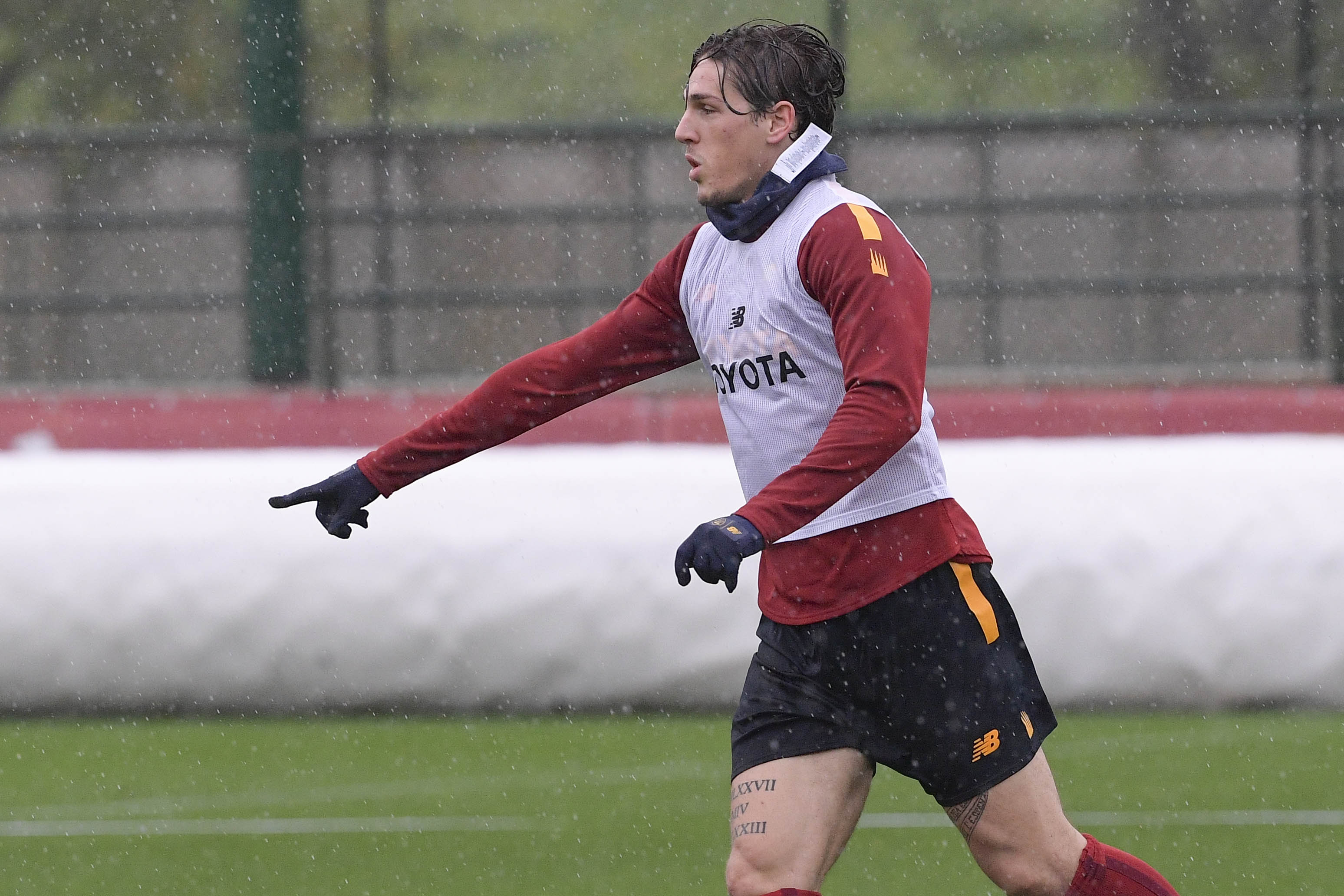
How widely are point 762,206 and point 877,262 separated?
25 centimetres

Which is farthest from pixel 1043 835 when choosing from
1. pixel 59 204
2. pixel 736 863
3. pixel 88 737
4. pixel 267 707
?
pixel 59 204

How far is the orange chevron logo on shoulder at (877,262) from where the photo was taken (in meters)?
2.51

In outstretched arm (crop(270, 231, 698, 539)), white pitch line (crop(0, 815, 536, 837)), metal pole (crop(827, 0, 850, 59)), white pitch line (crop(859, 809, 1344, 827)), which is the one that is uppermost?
metal pole (crop(827, 0, 850, 59))

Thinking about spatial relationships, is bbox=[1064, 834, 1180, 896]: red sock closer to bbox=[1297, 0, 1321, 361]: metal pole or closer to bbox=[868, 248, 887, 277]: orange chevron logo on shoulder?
bbox=[868, 248, 887, 277]: orange chevron logo on shoulder

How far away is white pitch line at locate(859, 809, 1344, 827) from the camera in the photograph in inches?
186

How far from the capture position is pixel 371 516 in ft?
19.2

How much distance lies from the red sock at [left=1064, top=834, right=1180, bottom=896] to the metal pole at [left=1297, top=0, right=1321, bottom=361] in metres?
6.41

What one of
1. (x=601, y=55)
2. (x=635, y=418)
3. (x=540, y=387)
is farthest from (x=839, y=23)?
(x=540, y=387)

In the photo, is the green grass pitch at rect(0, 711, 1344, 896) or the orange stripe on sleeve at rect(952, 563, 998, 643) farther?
the green grass pitch at rect(0, 711, 1344, 896)

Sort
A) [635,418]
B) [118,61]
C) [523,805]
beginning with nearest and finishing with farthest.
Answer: [523,805] → [635,418] → [118,61]

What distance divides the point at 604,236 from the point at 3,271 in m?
3.00

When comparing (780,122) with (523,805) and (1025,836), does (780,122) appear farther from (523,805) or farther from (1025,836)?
(523,805)

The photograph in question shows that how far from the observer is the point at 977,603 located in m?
2.72

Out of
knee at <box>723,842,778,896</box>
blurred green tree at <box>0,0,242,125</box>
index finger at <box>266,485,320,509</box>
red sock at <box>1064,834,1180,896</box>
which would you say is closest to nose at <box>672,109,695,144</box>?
index finger at <box>266,485,320,509</box>
